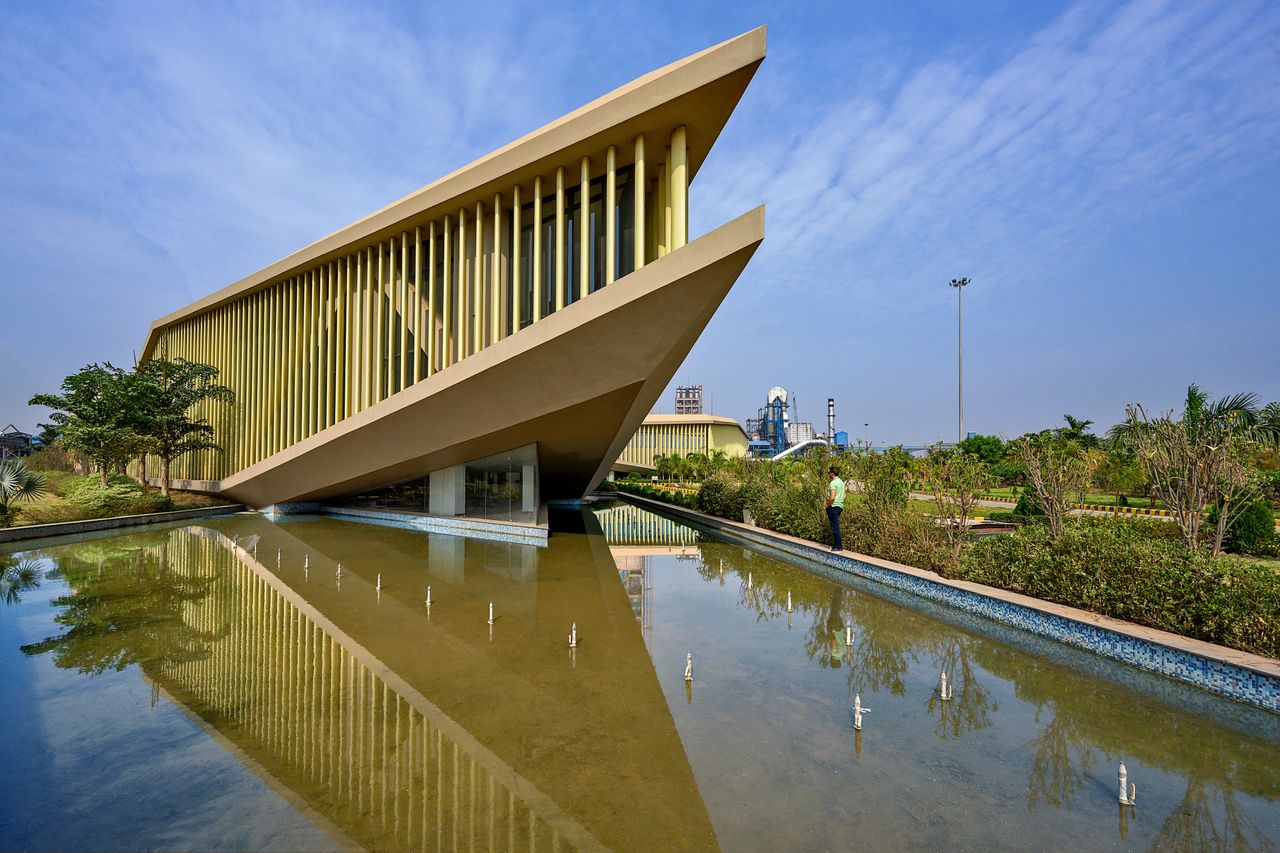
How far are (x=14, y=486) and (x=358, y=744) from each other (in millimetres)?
16963

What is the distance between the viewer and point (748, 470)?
18.5m

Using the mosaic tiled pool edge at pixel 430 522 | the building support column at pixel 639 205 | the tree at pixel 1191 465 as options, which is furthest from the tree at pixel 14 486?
the tree at pixel 1191 465

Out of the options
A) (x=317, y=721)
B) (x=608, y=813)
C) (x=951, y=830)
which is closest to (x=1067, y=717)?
(x=951, y=830)

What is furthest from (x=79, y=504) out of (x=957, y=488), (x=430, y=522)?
(x=957, y=488)

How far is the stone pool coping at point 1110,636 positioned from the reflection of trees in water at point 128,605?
8924mm

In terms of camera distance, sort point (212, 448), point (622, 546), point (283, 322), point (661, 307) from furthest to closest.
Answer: point (212, 448), point (283, 322), point (622, 546), point (661, 307)

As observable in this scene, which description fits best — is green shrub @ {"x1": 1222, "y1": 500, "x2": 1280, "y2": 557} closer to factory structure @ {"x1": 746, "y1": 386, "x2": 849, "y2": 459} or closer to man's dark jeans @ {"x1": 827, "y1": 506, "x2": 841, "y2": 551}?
man's dark jeans @ {"x1": 827, "y1": 506, "x2": 841, "y2": 551}

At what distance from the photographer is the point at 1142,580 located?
632 centimetres

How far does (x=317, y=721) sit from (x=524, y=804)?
2028 mm

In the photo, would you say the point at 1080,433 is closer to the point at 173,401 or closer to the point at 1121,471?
the point at 1121,471

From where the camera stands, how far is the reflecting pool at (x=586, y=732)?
3252mm

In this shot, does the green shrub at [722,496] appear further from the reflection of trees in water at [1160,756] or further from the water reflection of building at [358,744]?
the water reflection of building at [358,744]

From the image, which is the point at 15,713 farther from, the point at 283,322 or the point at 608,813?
the point at 283,322

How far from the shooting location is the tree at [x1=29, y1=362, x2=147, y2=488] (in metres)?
17.6
